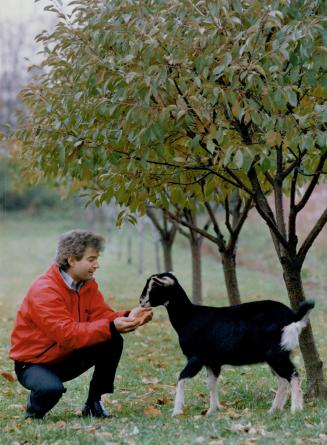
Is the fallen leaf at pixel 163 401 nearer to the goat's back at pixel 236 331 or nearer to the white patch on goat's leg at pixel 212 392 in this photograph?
the white patch on goat's leg at pixel 212 392

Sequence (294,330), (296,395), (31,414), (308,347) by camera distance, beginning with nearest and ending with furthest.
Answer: (294,330)
(296,395)
(31,414)
(308,347)

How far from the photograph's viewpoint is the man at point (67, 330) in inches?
211

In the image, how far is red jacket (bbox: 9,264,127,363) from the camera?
533 cm

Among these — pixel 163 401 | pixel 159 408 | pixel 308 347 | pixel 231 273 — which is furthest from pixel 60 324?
pixel 231 273

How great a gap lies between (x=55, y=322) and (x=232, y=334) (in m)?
1.34

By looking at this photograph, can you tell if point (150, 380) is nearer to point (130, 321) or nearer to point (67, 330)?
point (130, 321)

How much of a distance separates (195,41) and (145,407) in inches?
119

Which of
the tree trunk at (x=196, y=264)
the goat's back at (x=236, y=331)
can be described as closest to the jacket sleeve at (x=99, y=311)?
the goat's back at (x=236, y=331)

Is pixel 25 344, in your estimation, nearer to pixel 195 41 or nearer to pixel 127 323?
pixel 127 323

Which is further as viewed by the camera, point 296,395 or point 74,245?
point 74,245

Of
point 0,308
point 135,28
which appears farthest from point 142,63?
point 0,308

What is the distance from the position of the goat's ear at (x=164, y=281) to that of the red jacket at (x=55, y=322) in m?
0.41

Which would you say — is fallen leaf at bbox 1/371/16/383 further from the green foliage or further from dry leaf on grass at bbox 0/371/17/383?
the green foliage

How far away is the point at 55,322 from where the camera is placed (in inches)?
209
